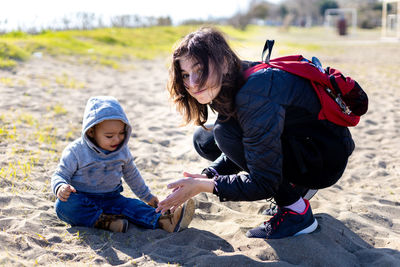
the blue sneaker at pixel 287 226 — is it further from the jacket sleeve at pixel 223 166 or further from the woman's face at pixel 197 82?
the woman's face at pixel 197 82

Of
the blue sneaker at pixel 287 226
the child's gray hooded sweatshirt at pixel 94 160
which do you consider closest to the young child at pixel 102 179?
the child's gray hooded sweatshirt at pixel 94 160

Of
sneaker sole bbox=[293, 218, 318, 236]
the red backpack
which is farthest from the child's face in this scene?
sneaker sole bbox=[293, 218, 318, 236]

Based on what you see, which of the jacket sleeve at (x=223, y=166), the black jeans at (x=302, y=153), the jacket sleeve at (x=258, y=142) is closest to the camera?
the jacket sleeve at (x=258, y=142)

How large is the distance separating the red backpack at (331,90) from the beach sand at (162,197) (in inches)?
28.9

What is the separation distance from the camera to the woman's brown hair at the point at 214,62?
86.4 inches

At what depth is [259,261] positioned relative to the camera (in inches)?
89.8

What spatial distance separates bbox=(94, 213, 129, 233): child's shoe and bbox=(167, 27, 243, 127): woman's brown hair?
35.3 inches

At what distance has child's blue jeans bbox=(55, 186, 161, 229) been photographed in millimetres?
2576

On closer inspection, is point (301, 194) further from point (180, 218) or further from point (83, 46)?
point (83, 46)

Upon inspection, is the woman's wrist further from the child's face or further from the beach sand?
the child's face

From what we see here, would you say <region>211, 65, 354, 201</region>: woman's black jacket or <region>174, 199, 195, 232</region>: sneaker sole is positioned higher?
<region>211, 65, 354, 201</region>: woman's black jacket

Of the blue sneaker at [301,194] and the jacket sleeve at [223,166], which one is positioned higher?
the jacket sleeve at [223,166]

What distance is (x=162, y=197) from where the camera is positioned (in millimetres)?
3232

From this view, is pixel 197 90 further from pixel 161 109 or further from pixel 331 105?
pixel 161 109
